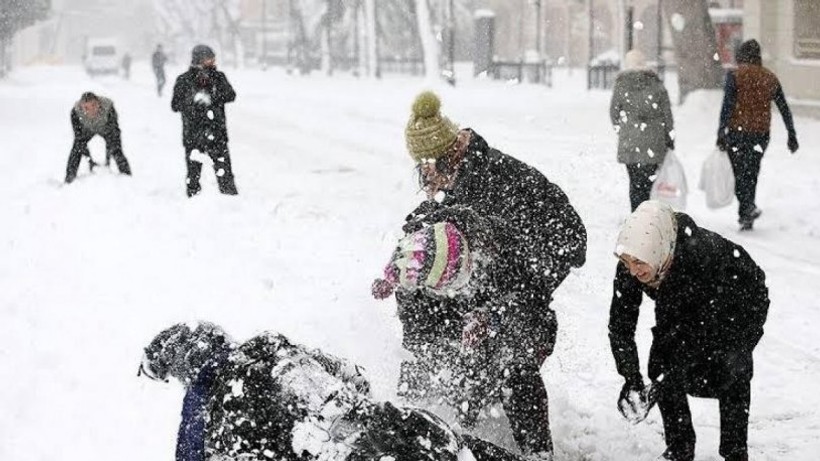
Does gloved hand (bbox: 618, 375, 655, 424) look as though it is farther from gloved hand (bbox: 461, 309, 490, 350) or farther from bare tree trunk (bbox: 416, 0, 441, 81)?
bare tree trunk (bbox: 416, 0, 441, 81)

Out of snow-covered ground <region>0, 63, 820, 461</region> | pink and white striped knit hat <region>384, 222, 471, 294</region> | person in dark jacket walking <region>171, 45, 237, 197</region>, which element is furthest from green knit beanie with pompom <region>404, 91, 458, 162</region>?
person in dark jacket walking <region>171, 45, 237, 197</region>

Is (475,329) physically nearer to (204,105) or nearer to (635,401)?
(635,401)

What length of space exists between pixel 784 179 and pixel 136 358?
9.27 meters

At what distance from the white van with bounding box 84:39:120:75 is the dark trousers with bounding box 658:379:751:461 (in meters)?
55.8

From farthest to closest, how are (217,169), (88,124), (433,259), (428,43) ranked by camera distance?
(428,43)
(88,124)
(217,169)
(433,259)

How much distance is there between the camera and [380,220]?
433 inches

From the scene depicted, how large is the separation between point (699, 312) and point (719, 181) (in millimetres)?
6672

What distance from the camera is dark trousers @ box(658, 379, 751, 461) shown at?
14.3 feet

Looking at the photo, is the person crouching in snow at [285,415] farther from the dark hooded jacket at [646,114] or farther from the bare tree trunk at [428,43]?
the bare tree trunk at [428,43]

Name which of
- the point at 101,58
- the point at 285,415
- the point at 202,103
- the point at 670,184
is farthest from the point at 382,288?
the point at 101,58

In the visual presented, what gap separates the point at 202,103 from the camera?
11516 mm

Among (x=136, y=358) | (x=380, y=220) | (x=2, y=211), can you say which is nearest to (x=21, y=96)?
(x=2, y=211)

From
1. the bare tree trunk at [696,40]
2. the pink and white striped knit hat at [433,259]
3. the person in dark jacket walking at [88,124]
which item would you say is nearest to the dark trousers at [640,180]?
the person in dark jacket walking at [88,124]

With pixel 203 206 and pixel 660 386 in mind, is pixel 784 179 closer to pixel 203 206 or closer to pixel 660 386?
pixel 203 206
